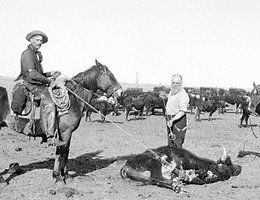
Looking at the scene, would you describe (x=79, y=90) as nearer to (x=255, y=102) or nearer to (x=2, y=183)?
(x=2, y=183)

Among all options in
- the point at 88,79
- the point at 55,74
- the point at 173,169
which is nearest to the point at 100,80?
the point at 88,79

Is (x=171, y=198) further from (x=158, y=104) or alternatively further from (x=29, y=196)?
(x=158, y=104)

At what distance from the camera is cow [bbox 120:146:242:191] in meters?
6.89

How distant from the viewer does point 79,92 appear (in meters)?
7.65

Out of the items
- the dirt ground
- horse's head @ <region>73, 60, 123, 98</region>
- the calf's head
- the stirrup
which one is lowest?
the dirt ground

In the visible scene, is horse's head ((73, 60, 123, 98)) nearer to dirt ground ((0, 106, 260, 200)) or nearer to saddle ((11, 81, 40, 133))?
dirt ground ((0, 106, 260, 200))

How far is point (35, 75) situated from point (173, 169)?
3.88 meters

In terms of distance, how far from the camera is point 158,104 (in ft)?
96.3

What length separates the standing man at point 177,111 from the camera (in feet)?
24.8

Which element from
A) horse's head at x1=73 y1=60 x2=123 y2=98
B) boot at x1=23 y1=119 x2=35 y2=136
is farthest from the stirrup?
horse's head at x1=73 y1=60 x2=123 y2=98

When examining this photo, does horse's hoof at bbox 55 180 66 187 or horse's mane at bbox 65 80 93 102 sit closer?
horse's hoof at bbox 55 180 66 187

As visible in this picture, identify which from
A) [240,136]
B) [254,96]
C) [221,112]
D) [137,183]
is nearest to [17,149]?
[137,183]

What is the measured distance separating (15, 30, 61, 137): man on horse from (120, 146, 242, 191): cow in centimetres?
224

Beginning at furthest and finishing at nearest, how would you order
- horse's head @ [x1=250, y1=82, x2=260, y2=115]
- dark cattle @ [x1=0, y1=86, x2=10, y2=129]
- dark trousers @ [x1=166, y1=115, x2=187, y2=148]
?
horse's head @ [x1=250, y1=82, x2=260, y2=115]
dark trousers @ [x1=166, y1=115, x2=187, y2=148]
dark cattle @ [x1=0, y1=86, x2=10, y2=129]
